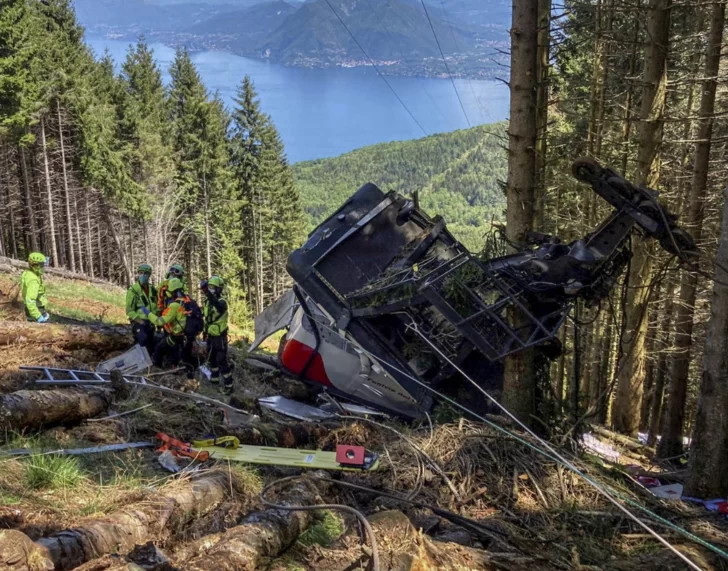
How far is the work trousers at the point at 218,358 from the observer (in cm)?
952

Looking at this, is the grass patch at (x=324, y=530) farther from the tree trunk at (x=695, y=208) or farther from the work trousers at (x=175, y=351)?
the tree trunk at (x=695, y=208)

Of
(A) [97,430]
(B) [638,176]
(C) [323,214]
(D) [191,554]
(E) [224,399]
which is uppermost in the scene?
(B) [638,176]

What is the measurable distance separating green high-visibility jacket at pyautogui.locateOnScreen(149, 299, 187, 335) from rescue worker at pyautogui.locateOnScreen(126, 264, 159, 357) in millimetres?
210

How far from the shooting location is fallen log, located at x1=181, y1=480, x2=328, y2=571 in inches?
126

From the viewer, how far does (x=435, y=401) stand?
26.0 ft

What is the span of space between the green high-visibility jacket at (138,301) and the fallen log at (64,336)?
0.83 metres

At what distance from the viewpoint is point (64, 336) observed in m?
9.74

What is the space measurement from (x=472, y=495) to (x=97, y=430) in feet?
11.6

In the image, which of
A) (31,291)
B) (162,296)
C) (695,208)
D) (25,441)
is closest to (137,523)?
(25,441)

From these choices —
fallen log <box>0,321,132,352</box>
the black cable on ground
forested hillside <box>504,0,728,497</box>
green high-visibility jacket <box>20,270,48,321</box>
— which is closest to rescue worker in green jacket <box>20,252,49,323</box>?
green high-visibility jacket <box>20,270,48,321</box>

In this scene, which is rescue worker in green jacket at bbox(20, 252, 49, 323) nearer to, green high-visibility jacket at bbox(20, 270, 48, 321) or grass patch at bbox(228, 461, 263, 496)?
green high-visibility jacket at bbox(20, 270, 48, 321)

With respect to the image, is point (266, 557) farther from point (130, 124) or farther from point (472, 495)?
point (130, 124)

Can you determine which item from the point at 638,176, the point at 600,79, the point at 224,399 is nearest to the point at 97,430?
the point at 224,399

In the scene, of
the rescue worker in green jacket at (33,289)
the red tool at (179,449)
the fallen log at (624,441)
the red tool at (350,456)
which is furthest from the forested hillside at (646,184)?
the rescue worker in green jacket at (33,289)
